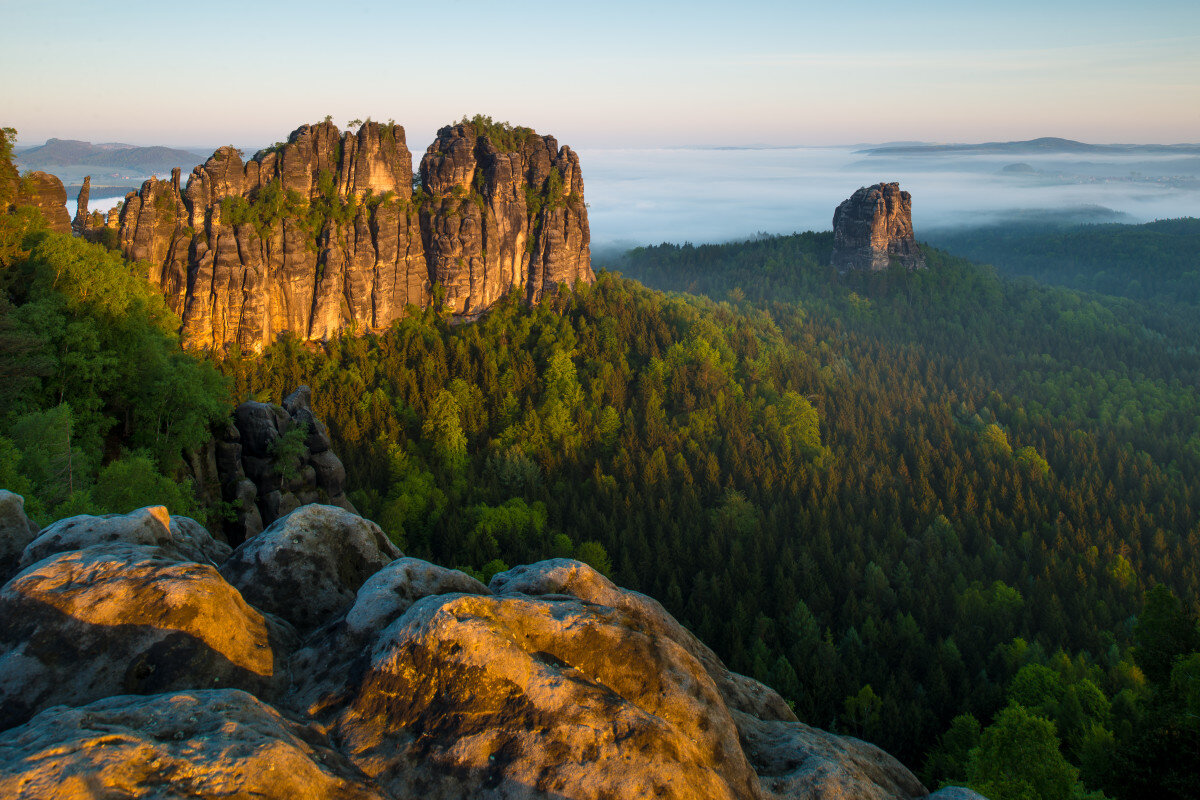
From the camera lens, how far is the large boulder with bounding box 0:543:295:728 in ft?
33.3

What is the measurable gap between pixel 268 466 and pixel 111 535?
32.9 m

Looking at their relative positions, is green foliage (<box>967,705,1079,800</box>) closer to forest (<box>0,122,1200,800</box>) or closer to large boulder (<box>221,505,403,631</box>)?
forest (<box>0,122,1200,800</box>)

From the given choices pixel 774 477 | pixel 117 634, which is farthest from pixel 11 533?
pixel 774 477

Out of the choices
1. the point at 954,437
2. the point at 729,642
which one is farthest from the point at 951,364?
the point at 729,642

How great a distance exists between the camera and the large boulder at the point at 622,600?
15.0 metres

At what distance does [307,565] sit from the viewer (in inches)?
602

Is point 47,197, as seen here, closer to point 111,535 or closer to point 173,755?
point 111,535

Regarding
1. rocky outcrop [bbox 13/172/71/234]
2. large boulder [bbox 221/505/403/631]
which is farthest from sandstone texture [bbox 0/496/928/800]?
rocky outcrop [bbox 13/172/71/234]

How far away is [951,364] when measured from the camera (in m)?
134

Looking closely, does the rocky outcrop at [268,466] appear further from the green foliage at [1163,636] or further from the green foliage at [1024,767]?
the green foliage at [1163,636]

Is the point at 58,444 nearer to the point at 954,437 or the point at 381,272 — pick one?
the point at 381,272

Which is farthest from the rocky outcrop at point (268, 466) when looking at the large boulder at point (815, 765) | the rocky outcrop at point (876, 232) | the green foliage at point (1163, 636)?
the rocky outcrop at point (876, 232)

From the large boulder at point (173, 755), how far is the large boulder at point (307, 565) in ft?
16.4

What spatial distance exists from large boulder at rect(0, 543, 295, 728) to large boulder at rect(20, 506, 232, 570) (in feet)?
5.82
